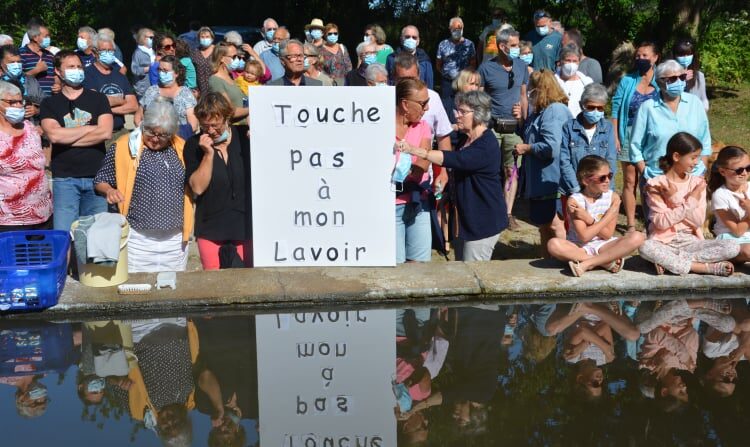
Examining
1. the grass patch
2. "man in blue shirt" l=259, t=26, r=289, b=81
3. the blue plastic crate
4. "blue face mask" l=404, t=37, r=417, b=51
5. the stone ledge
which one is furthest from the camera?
A: the grass patch

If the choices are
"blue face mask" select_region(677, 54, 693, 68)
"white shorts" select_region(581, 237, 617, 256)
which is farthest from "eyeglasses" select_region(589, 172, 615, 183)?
"blue face mask" select_region(677, 54, 693, 68)

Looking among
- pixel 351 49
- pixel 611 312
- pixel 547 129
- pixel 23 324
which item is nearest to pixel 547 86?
pixel 547 129

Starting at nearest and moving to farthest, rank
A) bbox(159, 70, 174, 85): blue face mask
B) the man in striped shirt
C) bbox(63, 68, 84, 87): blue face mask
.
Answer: bbox(63, 68, 84, 87): blue face mask
bbox(159, 70, 174, 85): blue face mask
the man in striped shirt

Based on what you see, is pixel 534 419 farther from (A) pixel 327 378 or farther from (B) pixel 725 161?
(B) pixel 725 161

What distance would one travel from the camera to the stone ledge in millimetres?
6652

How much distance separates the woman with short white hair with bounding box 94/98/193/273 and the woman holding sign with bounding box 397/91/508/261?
1617mm

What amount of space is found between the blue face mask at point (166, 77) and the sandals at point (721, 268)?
5129 mm

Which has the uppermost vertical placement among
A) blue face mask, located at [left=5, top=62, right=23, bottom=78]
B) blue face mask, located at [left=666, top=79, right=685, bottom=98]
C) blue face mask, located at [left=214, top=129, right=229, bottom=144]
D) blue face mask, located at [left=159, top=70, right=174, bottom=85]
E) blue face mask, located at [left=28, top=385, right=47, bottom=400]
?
blue face mask, located at [left=5, top=62, right=23, bottom=78]

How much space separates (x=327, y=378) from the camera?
220 inches

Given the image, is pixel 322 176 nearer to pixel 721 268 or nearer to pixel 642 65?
pixel 721 268

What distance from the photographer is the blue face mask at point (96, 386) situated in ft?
17.7

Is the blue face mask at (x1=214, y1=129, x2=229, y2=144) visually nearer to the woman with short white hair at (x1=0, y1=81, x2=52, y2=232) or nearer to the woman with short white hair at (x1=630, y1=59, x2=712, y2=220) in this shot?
the woman with short white hair at (x1=0, y1=81, x2=52, y2=232)

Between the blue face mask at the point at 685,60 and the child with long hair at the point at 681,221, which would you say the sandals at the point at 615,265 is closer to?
the child with long hair at the point at 681,221

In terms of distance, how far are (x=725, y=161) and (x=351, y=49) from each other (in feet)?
57.0
